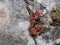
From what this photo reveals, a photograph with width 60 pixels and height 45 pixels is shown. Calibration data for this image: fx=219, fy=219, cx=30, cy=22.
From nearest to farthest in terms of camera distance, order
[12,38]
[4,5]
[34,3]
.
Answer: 1. [12,38]
2. [4,5]
3. [34,3]

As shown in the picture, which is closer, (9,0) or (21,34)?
(21,34)

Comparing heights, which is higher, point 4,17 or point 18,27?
point 4,17

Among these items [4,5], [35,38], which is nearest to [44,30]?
[35,38]

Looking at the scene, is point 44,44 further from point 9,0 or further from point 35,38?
point 9,0

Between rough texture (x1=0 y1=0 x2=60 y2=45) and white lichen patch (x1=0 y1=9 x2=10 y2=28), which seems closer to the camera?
rough texture (x1=0 y1=0 x2=60 y2=45)

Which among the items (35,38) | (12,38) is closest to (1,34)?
(12,38)

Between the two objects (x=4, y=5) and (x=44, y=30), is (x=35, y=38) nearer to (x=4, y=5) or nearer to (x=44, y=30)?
(x=44, y=30)

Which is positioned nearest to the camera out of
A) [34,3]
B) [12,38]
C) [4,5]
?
[12,38]

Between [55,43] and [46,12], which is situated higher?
[46,12]

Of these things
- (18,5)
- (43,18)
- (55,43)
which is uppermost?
(18,5)

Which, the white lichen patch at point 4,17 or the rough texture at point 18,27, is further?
the white lichen patch at point 4,17
